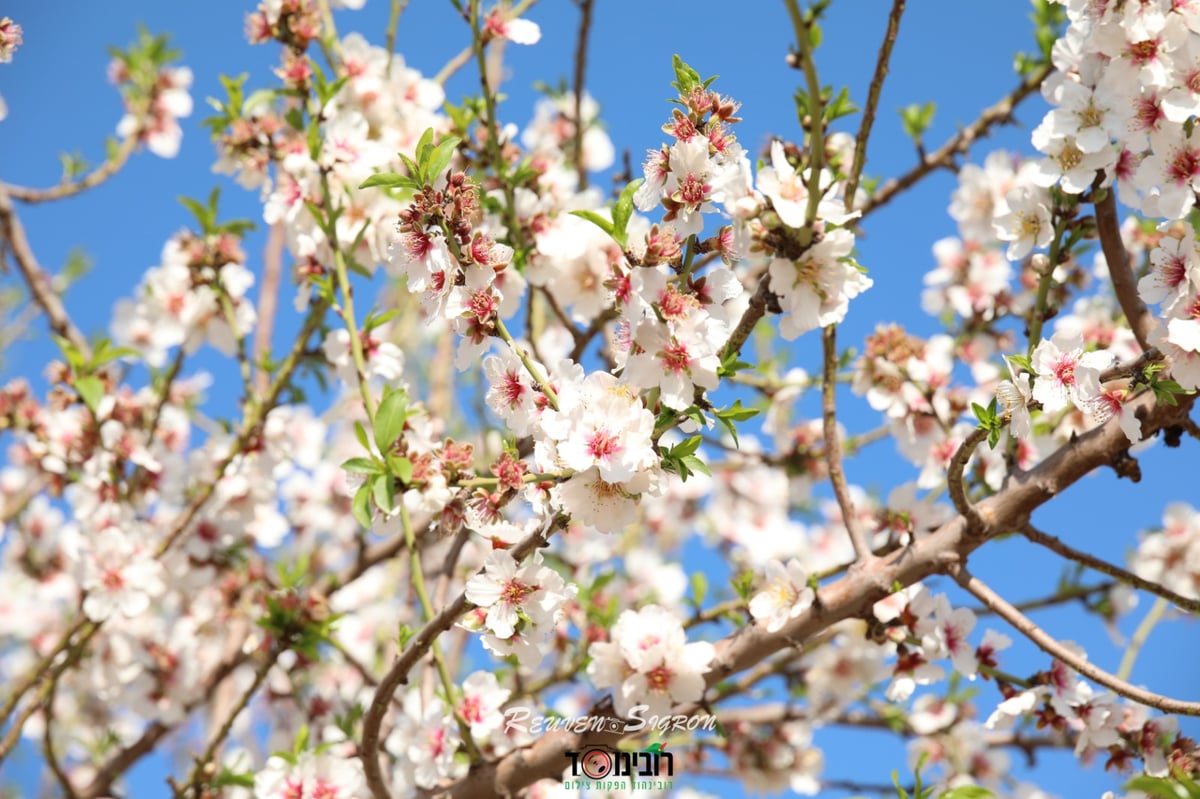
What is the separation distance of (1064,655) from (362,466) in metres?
1.24

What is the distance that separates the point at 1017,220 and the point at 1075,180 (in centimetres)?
23

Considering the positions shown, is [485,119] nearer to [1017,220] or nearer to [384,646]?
[1017,220]

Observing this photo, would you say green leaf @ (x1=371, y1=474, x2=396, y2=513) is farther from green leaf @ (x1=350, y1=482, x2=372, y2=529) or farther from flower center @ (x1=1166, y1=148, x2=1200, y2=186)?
flower center @ (x1=1166, y1=148, x2=1200, y2=186)

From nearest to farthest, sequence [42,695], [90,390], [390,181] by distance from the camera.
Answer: [390,181] < [42,695] < [90,390]

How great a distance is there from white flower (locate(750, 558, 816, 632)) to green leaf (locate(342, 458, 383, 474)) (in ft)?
2.64

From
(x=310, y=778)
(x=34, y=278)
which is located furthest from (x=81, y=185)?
(x=310, y=778)

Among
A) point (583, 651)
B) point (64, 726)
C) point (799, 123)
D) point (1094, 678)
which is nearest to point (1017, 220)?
point (799, 123)

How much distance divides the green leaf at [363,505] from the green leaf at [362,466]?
0.08ft

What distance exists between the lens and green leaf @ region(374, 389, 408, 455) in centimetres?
158

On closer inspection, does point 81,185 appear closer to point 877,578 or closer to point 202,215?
point 202,215

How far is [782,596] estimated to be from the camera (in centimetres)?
195

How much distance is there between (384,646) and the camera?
11.8ft

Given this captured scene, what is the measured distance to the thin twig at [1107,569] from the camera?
1726 millimetres

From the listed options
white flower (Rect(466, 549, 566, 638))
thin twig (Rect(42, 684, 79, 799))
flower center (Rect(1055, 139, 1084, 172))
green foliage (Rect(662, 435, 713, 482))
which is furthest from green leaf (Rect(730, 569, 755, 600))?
thin twig (Rect(42, 684, 79, 799))
